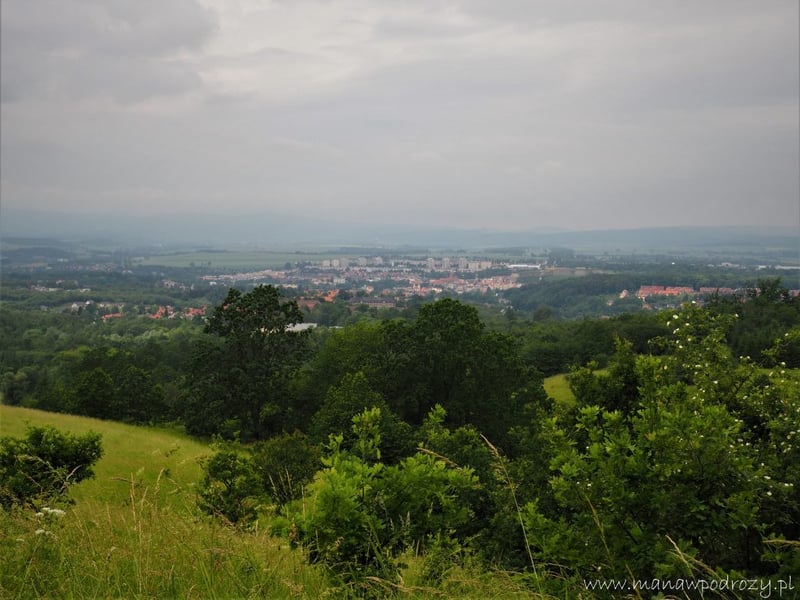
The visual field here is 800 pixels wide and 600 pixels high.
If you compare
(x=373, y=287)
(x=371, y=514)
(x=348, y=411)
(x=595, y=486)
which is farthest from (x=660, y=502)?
(x=373, y=287)

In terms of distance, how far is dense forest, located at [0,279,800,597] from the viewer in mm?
4590

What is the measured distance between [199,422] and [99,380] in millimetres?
7319

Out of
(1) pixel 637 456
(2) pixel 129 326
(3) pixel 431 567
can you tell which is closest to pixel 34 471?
(3) pixel 431 567

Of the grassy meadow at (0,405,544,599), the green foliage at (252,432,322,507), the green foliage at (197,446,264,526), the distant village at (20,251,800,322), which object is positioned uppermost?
the grassy meadow at (0,405,544,599)

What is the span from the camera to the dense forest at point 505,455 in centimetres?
459

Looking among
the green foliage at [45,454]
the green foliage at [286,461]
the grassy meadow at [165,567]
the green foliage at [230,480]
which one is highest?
the grassy meadow at [165,567]

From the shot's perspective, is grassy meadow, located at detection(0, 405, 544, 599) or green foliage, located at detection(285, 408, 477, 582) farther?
green foliage, located at detection(285, 408, 477, 582)

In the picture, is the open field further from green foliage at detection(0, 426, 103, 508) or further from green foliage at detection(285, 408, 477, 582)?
green foliage at detection(285, 408, 477, 582)

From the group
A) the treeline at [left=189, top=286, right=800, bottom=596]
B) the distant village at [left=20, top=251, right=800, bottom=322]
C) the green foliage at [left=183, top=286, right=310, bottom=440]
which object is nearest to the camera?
the treeline at [left=189, top=286, right=800, bottom=596]

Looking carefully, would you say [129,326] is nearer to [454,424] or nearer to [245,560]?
[454,424]

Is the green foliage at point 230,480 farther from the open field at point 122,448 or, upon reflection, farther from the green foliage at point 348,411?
the green foliage at point 348,411

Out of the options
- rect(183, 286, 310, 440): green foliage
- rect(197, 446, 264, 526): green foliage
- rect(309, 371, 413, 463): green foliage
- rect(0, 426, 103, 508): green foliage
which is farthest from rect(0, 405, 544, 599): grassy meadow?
rect(183, 286, 310, 440): green foliage

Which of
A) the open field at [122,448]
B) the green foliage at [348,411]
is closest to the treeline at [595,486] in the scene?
the green foliage at [348,411]

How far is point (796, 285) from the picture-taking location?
3893 inches
